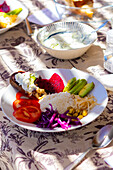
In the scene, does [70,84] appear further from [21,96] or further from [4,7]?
[4,7]

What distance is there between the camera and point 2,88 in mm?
1253

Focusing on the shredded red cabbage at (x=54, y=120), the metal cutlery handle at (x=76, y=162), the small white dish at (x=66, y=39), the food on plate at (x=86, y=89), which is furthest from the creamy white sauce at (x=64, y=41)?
the metal cutlery handle at (x=76, y=162)

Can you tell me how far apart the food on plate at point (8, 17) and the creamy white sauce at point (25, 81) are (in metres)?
0.61

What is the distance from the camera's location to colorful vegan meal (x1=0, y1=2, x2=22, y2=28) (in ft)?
5.36

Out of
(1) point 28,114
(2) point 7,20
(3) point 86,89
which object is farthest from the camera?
(2) point 7,20

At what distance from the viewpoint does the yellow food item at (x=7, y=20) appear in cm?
162

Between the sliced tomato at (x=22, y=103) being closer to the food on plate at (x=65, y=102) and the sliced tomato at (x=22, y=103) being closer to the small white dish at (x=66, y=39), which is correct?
the food on plate at (x=65, y=102)

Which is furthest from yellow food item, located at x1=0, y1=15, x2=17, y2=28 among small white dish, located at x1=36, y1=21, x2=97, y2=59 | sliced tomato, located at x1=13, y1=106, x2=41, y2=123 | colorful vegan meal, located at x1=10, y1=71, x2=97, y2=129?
sliced tomato, located at x1=13, y1=106, x2=41, y2=123

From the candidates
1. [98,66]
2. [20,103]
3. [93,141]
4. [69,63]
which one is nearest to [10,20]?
[69,63]

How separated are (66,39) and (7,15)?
1.69 ft

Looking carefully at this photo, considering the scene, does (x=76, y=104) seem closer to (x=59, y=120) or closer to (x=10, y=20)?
(x=59, y=120)

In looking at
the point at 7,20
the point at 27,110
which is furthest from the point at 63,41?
the point at 27,110

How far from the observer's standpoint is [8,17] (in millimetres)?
1671

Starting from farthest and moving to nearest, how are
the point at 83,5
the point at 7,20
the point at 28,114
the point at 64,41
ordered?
the point at 83,5, the point at 7,20, the point at 64,41, the point at 28,114
